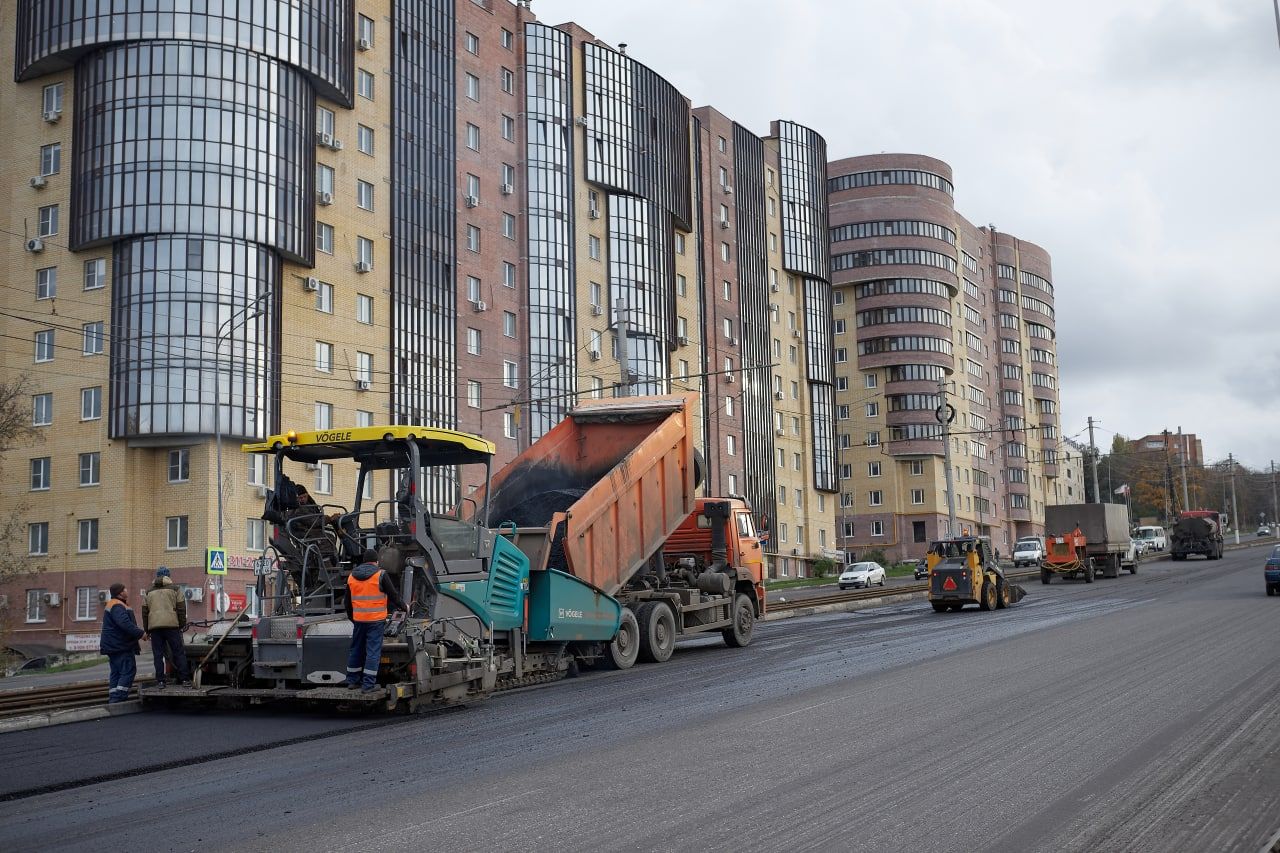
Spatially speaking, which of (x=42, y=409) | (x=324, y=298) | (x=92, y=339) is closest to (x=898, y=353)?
(x=324, y=298)

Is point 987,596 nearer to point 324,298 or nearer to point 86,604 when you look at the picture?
point 324,298

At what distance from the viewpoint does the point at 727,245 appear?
7375cm

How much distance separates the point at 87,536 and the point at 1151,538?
67.4 metres

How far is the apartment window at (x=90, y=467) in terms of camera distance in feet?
137

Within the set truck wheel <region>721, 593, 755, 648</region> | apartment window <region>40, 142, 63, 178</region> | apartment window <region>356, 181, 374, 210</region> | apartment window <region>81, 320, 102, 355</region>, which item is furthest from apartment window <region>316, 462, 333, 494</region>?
apartment window <region>356, 181, 374, 210</region>

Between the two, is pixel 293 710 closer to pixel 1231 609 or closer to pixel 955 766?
pixel 955 766

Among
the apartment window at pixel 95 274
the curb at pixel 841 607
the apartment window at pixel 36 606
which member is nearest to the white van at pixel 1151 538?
the curb at pixel 841 607

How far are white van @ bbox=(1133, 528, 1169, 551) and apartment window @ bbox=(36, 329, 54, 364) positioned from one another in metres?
66.4

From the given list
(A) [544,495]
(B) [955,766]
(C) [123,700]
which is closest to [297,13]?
(A) [544,495]

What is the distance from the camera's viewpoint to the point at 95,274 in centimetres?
4212

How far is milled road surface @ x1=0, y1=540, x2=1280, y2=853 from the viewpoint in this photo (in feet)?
23.4

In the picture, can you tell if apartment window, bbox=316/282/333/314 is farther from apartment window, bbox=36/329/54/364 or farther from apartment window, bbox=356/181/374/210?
apartment window, bbox=36/329/54/364

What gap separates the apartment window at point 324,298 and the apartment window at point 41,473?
11.1m

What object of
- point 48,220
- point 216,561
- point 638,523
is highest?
point 48,220
